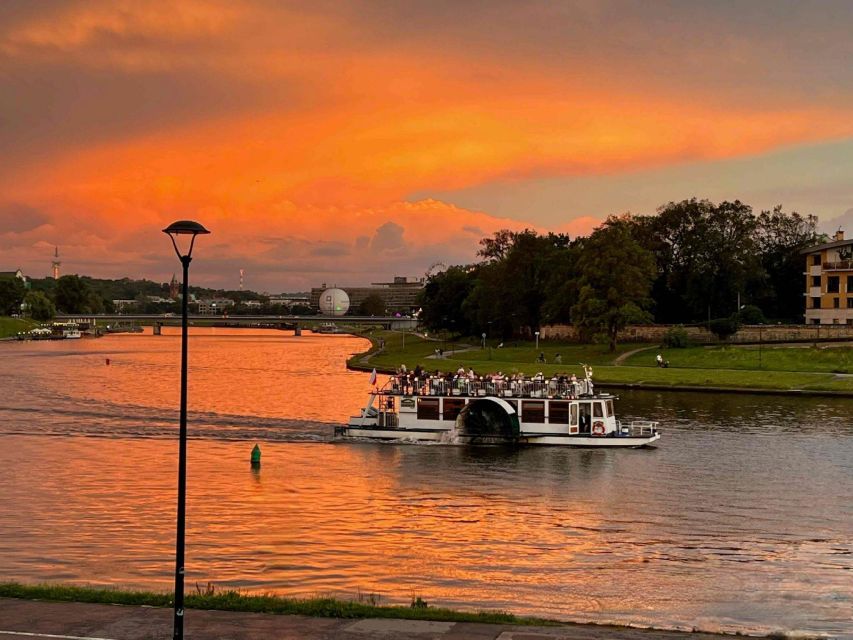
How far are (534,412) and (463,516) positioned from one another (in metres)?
23.3

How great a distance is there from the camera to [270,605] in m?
23.2

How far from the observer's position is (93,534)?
1458 inches

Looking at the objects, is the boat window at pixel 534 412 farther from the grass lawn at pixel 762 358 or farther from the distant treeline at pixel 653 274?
the distant treeline at pixel 653 274

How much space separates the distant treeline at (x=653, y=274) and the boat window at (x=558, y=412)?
6509cm

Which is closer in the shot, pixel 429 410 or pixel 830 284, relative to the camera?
pixel 429 410

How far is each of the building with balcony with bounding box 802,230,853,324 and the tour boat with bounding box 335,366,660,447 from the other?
88870 mm

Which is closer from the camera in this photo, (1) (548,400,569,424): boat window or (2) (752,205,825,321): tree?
(1) (548,400,569,424): boat window

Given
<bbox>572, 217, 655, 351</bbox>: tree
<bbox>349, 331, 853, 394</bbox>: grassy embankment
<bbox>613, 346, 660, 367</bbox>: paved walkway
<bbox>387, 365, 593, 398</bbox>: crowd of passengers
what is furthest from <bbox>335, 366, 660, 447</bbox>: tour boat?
<bbox>572, 217, 655, 351</bbox>: tree

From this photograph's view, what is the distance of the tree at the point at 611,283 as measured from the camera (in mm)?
128125

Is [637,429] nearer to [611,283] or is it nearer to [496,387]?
[496,387]

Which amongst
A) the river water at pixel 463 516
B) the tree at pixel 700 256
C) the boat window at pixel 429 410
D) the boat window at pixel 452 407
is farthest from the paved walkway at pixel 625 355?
the boat window at pixel 429 410

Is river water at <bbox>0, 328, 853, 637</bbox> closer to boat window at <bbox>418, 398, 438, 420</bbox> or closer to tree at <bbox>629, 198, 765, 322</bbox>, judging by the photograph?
boat window at <bbox>418, 398, 438, 420</bbox>

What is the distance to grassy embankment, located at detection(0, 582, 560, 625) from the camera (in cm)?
2269

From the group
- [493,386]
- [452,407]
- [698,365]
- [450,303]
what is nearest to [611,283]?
[698,365]
